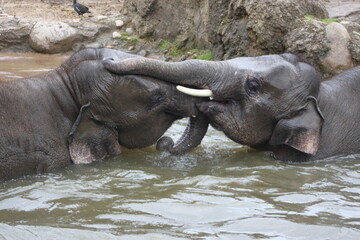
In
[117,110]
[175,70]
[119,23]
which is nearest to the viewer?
[175,70]

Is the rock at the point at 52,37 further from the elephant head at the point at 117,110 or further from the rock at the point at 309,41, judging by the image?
the elephant head at the point at 117,110

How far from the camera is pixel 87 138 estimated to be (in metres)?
7.03

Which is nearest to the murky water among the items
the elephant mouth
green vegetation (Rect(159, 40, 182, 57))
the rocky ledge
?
the elephant mouth

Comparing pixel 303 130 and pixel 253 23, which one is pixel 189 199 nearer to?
pixel 303 130

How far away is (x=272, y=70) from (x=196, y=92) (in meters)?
0.88

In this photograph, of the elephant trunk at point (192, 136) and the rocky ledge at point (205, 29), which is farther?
the rocky ledge at point (205, 29)

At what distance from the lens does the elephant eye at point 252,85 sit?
6.97 m

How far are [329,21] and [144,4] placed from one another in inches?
308

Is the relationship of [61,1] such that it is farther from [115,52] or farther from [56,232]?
[56,232]

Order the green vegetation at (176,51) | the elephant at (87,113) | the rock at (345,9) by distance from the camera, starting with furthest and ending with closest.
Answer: the green vegetation at (176,51)
the rock at (345,9)
the elephant at (87,113)

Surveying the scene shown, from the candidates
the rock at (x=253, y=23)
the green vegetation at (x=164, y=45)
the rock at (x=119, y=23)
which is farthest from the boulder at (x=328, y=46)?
the rock at (x=119, y=23)

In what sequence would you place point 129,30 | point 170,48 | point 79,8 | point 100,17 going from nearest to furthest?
point 170,48 < point 129,30 < point 100,17 < point 79,8

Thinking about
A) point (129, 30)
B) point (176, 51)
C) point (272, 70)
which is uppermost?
point (272, 70)

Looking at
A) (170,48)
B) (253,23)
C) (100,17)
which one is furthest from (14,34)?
(253,23)
